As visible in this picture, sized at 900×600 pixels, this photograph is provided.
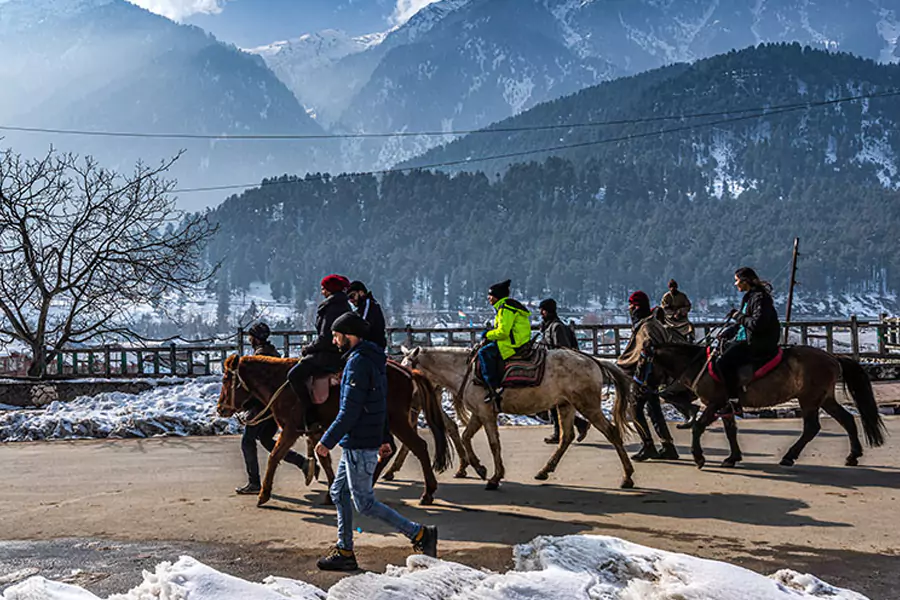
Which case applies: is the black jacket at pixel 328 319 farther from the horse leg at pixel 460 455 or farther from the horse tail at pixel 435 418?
the horse leg at pixel 460 455

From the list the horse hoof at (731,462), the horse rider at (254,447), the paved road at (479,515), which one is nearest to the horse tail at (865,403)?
the paved road at (479,515)

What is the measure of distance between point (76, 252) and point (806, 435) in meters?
17.9

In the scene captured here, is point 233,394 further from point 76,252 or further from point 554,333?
point 76,252

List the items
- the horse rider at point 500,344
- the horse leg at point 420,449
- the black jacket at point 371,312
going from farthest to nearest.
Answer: the horse rider at point 500,344, the black jacket at point 371,312, the horse leg at point 420,449

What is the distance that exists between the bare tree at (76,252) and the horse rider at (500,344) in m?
13.7

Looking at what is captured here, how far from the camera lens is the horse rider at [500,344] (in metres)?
9.73

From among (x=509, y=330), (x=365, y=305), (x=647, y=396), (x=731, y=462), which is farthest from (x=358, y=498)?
(x=647, y=396)

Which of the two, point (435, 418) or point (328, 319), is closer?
point (328, 319)

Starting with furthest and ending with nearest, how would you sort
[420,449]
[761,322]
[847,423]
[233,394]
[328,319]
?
1. [847,423]
2. [761,322]
3. [233,394]
4. [328,319]
5. [420,449]

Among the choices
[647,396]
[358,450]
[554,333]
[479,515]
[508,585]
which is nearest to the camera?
[508,585]

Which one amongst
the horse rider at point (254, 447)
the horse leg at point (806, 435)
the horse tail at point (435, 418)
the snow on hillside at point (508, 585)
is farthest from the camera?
the horse leg at point (806, 435)

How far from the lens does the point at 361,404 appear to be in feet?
19.2

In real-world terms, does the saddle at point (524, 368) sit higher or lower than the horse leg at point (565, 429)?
higher

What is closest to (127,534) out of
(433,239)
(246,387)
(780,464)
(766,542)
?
(246,387)
